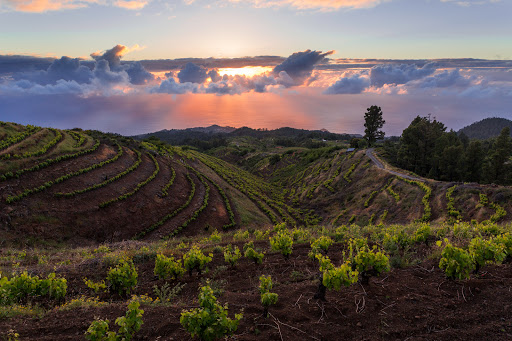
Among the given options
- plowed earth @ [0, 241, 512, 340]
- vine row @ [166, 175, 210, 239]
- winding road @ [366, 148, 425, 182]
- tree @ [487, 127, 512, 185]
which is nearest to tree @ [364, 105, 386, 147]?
winding road @ [366, 148, 425, 182]

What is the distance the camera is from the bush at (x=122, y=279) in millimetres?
9969

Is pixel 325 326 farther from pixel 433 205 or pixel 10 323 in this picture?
pixel 433 205

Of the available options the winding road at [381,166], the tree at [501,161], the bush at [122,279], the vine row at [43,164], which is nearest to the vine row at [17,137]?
the vine row at [43,164]

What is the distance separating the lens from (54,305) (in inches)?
375

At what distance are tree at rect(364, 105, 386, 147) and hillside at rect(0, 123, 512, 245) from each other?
2797 cm

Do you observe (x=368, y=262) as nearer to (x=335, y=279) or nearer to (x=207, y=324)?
(x=335, y=279)

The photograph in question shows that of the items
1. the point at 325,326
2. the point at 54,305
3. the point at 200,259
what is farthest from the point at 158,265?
the point at 325,326

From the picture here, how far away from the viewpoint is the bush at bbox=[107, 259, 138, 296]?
997 cm

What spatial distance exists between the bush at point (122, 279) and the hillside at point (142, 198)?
21.2m

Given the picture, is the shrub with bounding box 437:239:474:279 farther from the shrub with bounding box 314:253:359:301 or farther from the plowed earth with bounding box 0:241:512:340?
the shrub with bounding box 314:253:359:301

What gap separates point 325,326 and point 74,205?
103 ft

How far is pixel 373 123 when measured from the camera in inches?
3280

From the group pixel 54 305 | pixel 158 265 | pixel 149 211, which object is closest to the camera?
pixel 54 305

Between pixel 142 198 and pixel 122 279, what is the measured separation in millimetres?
27234
